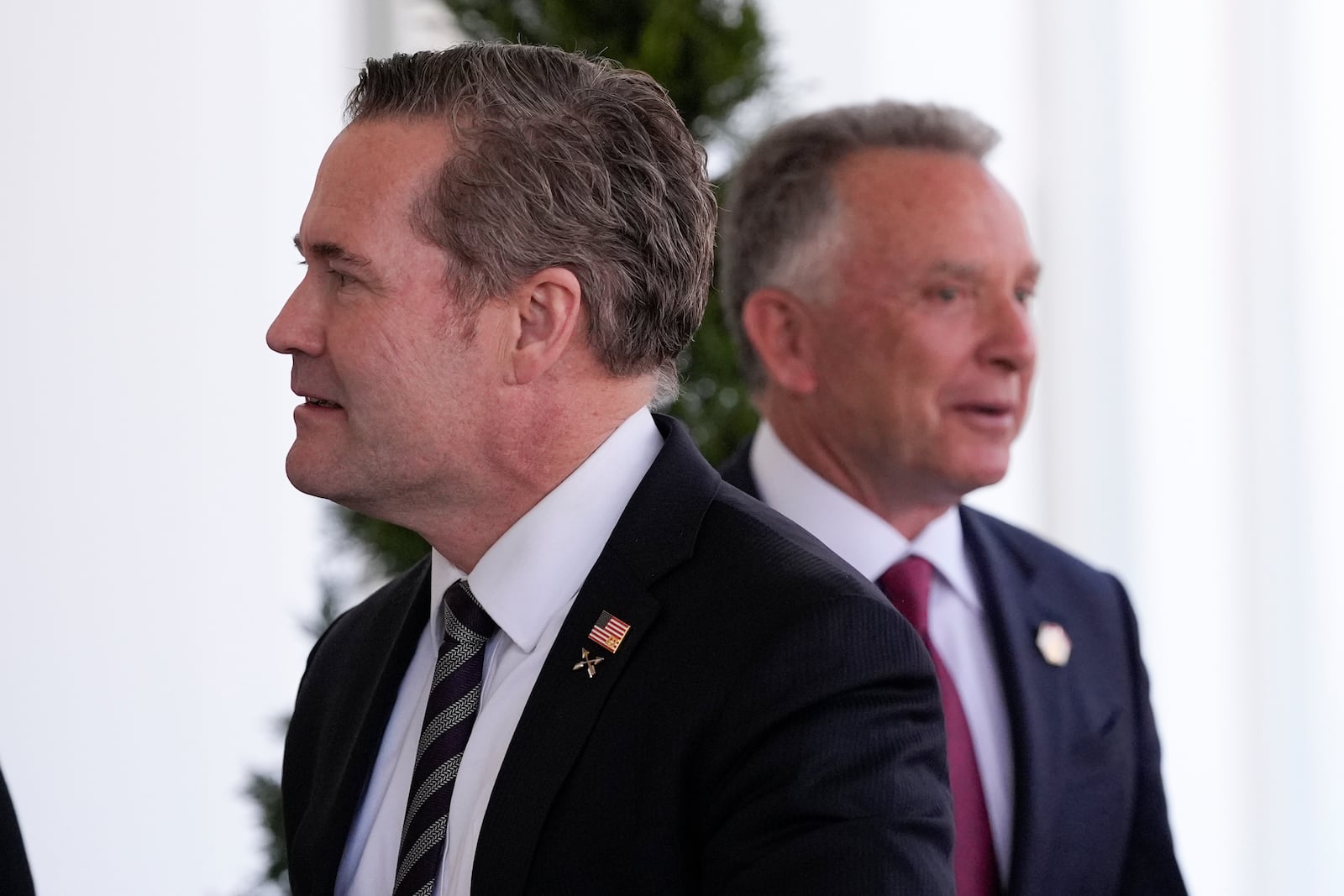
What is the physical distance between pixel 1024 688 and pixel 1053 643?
126 mm

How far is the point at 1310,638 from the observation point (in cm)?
379

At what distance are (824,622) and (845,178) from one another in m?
1.26

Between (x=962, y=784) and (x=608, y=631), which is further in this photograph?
(x=962, y=784)

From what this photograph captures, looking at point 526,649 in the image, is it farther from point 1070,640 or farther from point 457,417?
point 1070,640

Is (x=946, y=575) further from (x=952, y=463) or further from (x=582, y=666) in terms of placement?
(x=582, y=666)

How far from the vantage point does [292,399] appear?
365 centimetres

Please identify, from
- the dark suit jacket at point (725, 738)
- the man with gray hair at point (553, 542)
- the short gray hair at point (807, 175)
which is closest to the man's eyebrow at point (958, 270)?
the short gray hair at point (807, 175)

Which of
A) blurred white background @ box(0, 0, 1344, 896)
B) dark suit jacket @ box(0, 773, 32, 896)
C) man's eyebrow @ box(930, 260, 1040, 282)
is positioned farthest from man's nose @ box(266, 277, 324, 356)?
blurred white background @ box(0, 0, 1344, 896)

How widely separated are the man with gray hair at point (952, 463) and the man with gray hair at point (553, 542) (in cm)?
70

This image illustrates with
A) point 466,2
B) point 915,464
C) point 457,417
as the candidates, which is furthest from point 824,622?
point 466,2

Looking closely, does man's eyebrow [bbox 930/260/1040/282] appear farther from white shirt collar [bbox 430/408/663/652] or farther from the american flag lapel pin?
the american flag lapel pin

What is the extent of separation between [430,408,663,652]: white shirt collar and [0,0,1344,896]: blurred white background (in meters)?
1.96

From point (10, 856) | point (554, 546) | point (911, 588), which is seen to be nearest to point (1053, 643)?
point (911, 588)

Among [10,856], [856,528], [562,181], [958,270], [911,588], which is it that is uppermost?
[958,270]
